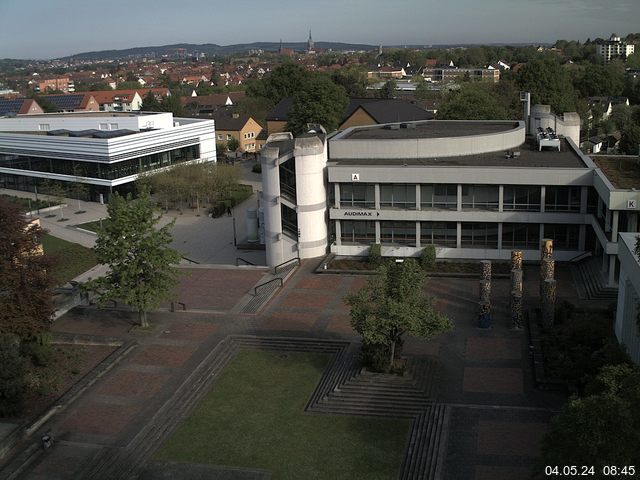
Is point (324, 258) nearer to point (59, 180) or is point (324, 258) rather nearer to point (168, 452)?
point (168, 452)

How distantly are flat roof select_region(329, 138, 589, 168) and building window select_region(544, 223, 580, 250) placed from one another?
3635mm

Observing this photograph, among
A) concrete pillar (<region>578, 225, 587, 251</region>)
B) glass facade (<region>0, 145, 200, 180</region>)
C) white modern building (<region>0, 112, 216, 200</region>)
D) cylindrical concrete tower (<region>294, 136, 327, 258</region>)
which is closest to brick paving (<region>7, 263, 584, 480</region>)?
cylindrical concrete tower (<region>294, 136, 327, 258</region>)

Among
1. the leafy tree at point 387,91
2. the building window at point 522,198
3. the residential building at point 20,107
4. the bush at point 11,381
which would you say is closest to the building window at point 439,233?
the building window at point 522,198

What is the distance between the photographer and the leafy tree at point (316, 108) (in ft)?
241

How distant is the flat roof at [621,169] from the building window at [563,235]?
341 centimetres

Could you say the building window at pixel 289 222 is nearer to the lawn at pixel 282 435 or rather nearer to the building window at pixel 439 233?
the building window at pixel 439 233

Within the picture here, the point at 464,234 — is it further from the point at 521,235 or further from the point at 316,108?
the point at 316,108

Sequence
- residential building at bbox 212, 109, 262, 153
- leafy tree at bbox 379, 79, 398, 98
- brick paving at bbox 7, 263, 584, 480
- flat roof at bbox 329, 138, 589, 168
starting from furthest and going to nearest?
leafy tree at bbox 379, 79, 398, 98 → residential building at bbox 212, 109, 262, 153 → flat roof at bbox 329, 138, 589, 168 → brick paving at bbox 7, 263, 584, 480

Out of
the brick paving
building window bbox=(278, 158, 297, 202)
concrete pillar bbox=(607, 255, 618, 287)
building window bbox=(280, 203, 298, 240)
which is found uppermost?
building window bbox=(278, 158, 297, 202)

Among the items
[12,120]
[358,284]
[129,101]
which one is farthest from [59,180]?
[129,101]

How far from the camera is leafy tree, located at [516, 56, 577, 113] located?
8319cm

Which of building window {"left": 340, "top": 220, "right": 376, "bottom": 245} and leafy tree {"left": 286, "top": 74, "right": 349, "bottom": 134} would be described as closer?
building window {"left": 340, "top": 220, "right": 376, "bottom": 245}

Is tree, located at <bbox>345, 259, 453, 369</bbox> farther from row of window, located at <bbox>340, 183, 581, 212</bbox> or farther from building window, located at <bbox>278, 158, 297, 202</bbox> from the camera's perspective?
building window, located at <bbox>278, 158, 297, 202</bbox>

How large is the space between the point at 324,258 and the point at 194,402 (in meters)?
17.5
